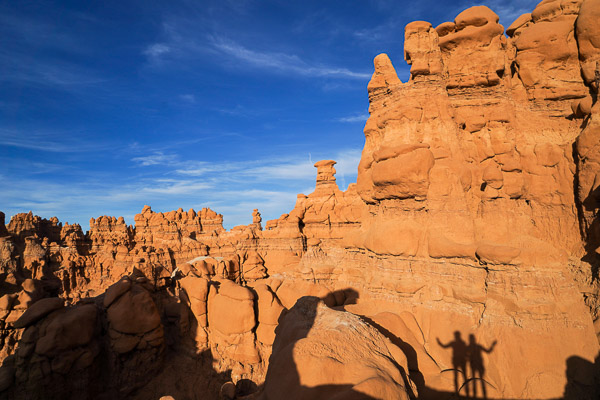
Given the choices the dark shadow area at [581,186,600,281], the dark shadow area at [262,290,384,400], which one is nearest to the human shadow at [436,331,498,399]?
the dark shadow area at [581,186,600,281]

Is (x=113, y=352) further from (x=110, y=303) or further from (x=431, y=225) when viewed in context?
(x=431, y=225)

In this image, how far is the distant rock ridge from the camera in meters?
10.4

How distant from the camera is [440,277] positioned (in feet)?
43.9

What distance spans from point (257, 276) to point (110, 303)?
19448 millimetres

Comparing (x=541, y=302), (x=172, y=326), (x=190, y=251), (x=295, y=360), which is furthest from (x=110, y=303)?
(x=190, y=251)

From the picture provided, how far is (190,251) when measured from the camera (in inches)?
1885

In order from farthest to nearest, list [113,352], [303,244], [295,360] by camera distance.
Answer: [303,244], [113,352], [295,360]

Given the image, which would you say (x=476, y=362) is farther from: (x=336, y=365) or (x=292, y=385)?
(x=292, y=385)

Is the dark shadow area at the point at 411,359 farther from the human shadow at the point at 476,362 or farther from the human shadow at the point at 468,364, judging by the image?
the human shadow at the point at 476,362

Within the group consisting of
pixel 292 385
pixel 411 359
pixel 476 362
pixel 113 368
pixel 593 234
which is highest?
pixel 593 234

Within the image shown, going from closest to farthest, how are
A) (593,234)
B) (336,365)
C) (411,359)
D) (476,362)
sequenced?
1. (336,365)
2. (593,234)
3. (476,362)
4. (411,359)

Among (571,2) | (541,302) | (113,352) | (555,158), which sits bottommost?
(113,352)

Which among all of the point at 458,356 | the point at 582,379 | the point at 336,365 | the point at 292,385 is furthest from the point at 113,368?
the point at 582,379

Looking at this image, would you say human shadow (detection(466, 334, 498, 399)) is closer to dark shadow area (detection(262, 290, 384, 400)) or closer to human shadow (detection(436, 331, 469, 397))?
human shadow (detection(436, 331, 469, 397))
